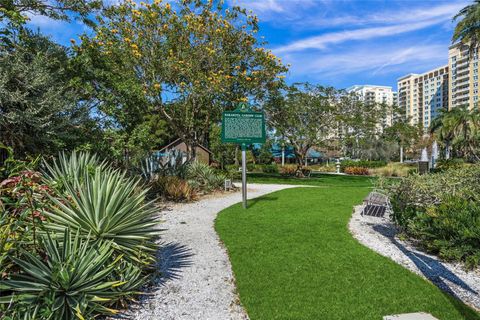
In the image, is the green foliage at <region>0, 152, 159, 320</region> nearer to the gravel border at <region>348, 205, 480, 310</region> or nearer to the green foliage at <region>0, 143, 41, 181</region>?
the green foliage at <region>0, 143, 41, 181</region>

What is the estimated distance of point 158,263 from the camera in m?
5.33

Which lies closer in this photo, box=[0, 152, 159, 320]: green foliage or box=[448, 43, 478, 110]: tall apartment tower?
box=[0, 152, 159, 320]: green foliage

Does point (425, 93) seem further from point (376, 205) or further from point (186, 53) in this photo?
point (376, 205)

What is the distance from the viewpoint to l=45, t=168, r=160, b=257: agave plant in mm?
4297

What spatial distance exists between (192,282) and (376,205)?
6.22m

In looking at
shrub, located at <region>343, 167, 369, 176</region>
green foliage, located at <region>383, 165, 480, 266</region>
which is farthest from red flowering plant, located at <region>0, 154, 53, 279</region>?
shrub, located at <region>343, 167, 369, 176</region>

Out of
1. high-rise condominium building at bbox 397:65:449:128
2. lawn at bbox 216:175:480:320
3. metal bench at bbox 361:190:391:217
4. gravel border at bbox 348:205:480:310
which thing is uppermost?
high-rise condominium building at bbox 397:65:449:128

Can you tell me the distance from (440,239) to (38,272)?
6.01 metres

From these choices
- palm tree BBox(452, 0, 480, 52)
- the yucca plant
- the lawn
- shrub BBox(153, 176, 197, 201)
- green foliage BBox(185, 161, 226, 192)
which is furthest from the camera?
palm tree BBox(452, 0, 480, 52)

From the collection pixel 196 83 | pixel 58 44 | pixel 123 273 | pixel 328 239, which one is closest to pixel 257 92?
pixel 196 83

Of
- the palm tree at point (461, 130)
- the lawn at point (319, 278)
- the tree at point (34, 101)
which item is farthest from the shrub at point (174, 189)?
the palm tree at point (461, 130)

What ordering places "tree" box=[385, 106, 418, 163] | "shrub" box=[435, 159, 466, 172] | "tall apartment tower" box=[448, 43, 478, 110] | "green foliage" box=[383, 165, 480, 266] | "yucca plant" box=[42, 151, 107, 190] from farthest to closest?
"tall apartment tower" box=[448, 43, 478, 110]
"tree" box=[385, 106, 418, 163]
"shrub" box=[435, 159, 466, 172]
"green foliage" box=[383, 165, 480, 266]
"yucca plant" box=[42, 151, 107, 190]

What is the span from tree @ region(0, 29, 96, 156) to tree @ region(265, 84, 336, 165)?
55.7 feet

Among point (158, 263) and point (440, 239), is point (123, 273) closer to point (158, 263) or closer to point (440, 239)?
point (158, 263)
